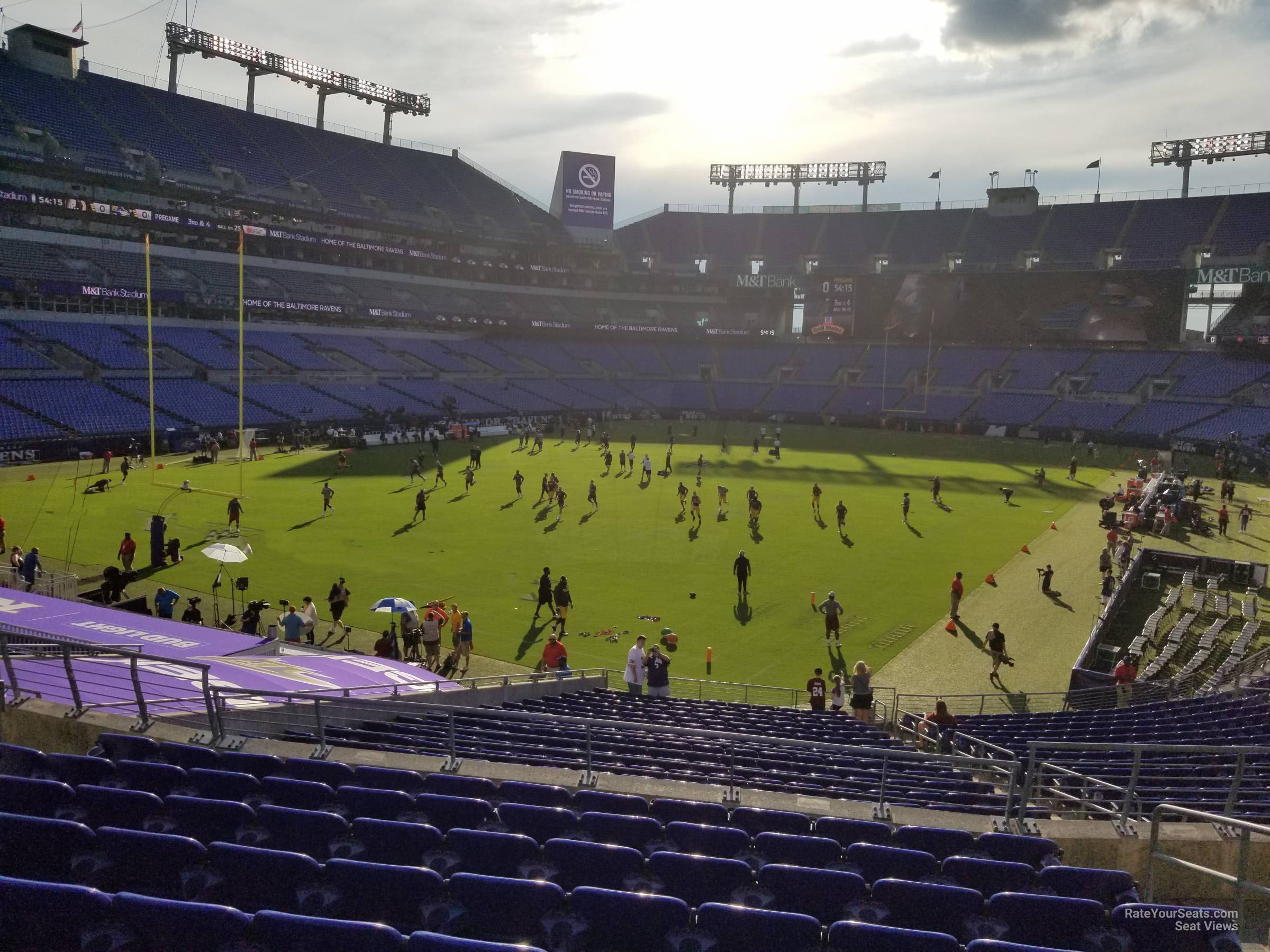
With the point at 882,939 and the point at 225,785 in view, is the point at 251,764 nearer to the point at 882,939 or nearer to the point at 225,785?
the point at 225,785

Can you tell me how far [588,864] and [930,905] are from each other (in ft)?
7.06

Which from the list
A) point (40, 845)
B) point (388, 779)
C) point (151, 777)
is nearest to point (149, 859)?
point (40, 845)

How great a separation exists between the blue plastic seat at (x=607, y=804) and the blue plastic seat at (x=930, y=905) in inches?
89.0

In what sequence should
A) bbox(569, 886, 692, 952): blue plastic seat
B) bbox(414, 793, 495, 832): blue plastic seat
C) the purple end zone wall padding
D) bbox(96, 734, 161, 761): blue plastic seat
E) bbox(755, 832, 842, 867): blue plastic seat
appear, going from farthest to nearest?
the purple end zone wall padding → bbox(96, 734, 161, 761): blue plastic seat → bbox(414, 793, 495, 832): blue plastic seat → bbox(755, 832, 842, 867): blue plastic seat → bbox(569, 886, 692, 952): blue plastic seat

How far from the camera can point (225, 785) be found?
6.70m

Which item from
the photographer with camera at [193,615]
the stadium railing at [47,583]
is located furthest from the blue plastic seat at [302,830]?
the stadium railing at [47,583]

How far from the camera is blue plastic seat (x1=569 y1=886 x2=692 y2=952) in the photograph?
4898mm

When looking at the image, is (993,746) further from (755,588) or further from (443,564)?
(443,564)

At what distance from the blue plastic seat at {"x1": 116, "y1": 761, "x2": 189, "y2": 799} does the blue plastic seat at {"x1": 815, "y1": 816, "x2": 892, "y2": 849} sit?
5051 mm

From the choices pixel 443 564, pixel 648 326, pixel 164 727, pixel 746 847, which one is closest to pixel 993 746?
pixel 746 847

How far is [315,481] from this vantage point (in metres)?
40.2

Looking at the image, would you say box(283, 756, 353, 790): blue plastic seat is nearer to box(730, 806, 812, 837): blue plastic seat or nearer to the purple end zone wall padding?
the purple end zone wall padding

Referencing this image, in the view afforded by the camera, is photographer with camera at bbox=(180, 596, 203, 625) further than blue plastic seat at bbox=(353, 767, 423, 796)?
Yes

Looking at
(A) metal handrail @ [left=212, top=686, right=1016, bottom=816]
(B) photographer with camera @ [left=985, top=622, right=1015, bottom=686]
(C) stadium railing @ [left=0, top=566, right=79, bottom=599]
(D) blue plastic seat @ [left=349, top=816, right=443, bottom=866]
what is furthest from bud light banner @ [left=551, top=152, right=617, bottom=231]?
(D) blue plastic seat @ [left=349, top=816, right=443, bottom=866]
